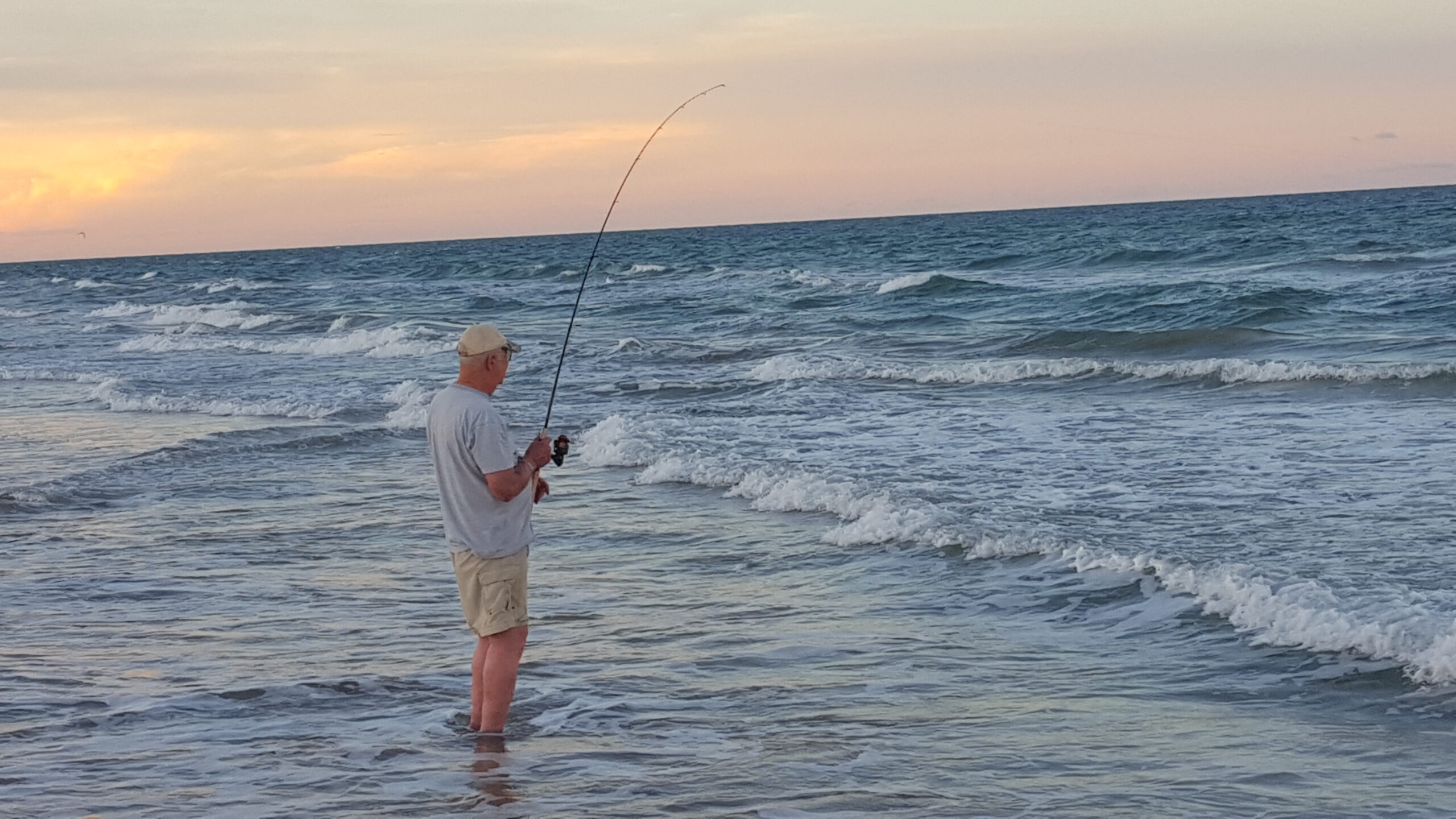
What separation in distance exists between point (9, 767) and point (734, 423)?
9.28 meters

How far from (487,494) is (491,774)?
0.88 m

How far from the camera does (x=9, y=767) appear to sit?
469 cm

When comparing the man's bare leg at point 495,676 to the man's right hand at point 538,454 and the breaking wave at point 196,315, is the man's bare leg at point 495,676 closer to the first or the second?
the man's right hand at point 538,454

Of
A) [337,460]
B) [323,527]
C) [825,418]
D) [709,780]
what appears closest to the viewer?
[709,780]

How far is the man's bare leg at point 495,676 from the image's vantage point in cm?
488

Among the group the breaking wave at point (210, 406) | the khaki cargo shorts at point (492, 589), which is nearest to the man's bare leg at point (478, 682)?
the khaki cargo shorts at point (492, 589)

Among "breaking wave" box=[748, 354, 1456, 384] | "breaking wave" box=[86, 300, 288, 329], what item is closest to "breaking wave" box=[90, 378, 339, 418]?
"breaking wave" box=[748, 354, 1456, 384]

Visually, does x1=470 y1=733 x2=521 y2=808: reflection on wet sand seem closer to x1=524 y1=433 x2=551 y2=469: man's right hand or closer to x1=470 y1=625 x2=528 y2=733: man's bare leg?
x1=470 y1=625 x2=528 y2=733: man's bare leg

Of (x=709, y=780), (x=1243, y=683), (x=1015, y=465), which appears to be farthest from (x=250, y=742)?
(x=1015, y=465)

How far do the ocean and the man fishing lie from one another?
1.50ft

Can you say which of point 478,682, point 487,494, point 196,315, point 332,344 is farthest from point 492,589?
point 196,315

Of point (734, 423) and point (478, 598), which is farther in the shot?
point (734, 423)

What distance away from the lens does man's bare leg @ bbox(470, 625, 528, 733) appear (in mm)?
4879

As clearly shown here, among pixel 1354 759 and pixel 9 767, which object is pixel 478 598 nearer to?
pixel 9 767
